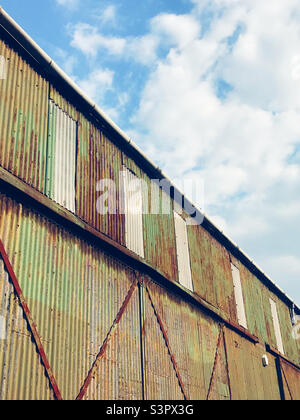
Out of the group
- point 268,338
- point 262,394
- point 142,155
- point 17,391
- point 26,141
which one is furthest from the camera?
A: point 268,338

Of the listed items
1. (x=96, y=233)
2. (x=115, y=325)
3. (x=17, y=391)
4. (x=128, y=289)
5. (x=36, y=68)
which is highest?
(x=36, y=68)

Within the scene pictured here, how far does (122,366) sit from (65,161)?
5.17 meters

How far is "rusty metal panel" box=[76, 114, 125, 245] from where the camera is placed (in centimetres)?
1079

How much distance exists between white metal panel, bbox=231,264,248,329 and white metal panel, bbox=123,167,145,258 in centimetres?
759

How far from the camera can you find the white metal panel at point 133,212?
478 inches

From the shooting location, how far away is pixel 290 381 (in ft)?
70.0

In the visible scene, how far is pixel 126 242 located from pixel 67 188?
2.47m

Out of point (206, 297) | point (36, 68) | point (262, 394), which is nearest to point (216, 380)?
point (206, 297)

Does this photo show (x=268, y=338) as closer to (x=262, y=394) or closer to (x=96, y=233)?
(x=262, y=394)

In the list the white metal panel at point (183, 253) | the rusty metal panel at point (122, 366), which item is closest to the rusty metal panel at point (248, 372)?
the white metal panel at point (183, 253)

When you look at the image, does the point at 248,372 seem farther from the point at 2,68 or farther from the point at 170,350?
the point at 2,68

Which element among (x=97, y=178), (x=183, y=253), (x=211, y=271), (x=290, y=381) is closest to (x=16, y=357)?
(x=97, y=178)

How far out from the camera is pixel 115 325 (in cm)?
1041

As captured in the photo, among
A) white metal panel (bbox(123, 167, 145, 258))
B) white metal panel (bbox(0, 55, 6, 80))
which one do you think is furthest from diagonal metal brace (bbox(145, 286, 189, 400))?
white metal panel (bbox(0, 55, 6, 80))
